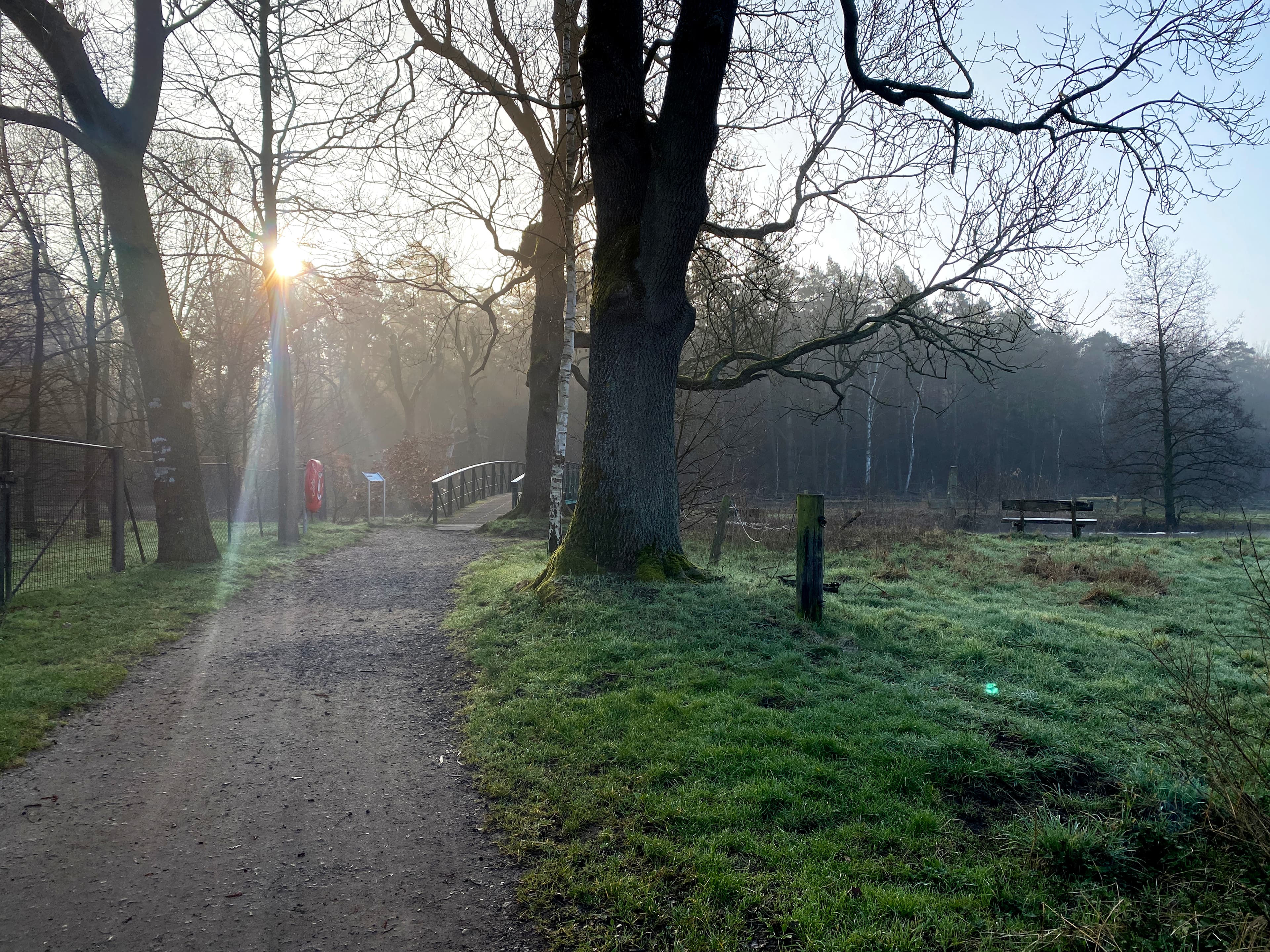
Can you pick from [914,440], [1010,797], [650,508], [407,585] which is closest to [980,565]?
[650,508]

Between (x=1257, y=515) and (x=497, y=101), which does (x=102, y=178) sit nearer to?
(x=497, y=101)

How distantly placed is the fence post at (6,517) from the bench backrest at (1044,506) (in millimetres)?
19444

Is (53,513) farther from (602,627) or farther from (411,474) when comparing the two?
(411,474)

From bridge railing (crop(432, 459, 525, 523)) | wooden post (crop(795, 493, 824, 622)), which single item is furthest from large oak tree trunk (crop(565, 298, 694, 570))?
bridge railing (crop(432, 459, 525, 523))

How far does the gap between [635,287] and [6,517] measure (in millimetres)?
6564

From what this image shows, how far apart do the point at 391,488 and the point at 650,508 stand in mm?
22810

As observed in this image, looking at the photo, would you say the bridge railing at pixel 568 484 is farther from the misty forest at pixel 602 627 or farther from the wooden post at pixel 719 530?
the wooden post at pixel 719 530

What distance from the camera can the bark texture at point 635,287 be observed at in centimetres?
733

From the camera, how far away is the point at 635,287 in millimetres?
7535

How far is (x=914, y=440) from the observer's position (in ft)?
166

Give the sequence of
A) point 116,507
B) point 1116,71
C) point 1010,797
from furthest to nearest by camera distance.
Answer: point 116,507
point 1116,71
point 1010,797

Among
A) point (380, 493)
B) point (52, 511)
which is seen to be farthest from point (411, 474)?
point (52, 511)

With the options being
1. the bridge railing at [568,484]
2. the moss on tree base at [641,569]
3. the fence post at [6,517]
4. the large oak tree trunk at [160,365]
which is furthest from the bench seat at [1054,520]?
the fence post at [6,517]

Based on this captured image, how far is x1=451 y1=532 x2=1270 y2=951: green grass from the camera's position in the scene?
249 cm
